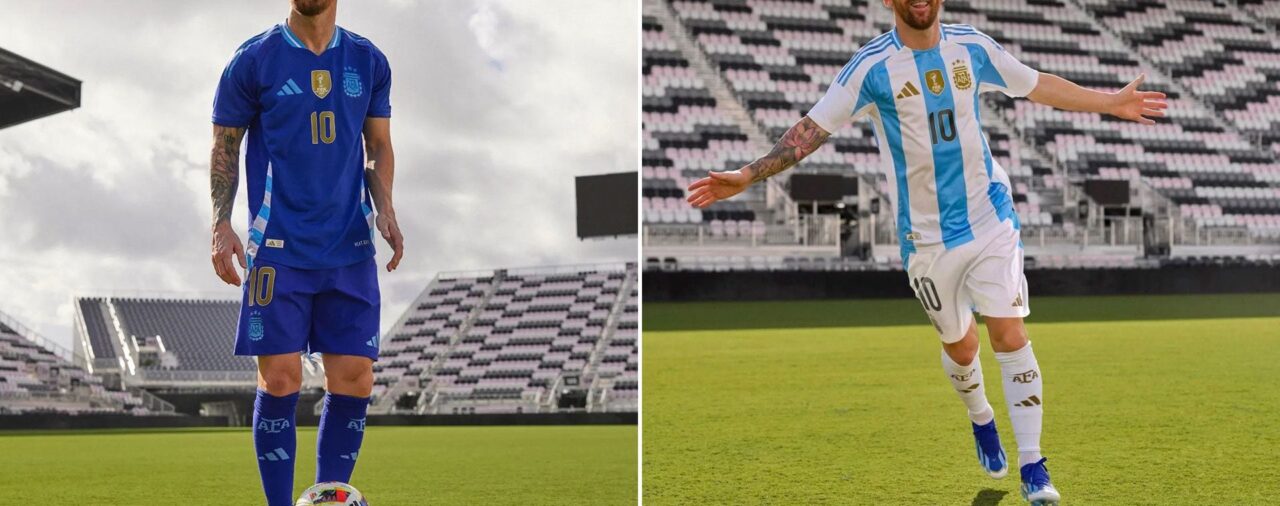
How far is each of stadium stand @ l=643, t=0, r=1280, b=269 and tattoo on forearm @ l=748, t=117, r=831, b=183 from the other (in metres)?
15.3

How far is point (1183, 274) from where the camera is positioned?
17391 mm

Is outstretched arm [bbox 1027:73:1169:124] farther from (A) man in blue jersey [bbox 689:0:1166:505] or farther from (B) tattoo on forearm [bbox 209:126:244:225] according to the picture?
(B) tattoo on forearm [bbox 209:126:244:225]

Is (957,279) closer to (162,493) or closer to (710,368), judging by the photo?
(162,493)

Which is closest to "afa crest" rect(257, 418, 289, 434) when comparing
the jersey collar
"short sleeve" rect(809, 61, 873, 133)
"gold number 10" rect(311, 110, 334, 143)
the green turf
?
"gold number 10" rect(311, 110, 334, 143)

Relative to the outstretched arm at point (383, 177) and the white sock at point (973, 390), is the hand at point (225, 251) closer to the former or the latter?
the outstretched arm at point (383, 177)

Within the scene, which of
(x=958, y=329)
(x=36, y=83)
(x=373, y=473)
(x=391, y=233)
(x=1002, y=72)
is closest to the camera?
(x=391, y=233)

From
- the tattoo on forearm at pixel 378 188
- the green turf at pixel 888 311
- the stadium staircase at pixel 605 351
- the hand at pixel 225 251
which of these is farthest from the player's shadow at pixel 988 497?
the stadium staircase at pixel 605 351

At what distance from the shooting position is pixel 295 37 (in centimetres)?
288

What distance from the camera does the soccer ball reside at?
286 centimetres

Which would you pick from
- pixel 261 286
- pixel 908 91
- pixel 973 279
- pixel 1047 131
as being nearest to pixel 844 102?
pixel 908 91

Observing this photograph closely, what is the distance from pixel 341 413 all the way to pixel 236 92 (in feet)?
2.59

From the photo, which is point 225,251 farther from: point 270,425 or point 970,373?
point 970,373

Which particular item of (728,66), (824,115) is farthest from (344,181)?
(728,66)

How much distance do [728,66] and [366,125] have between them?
22301 mm
